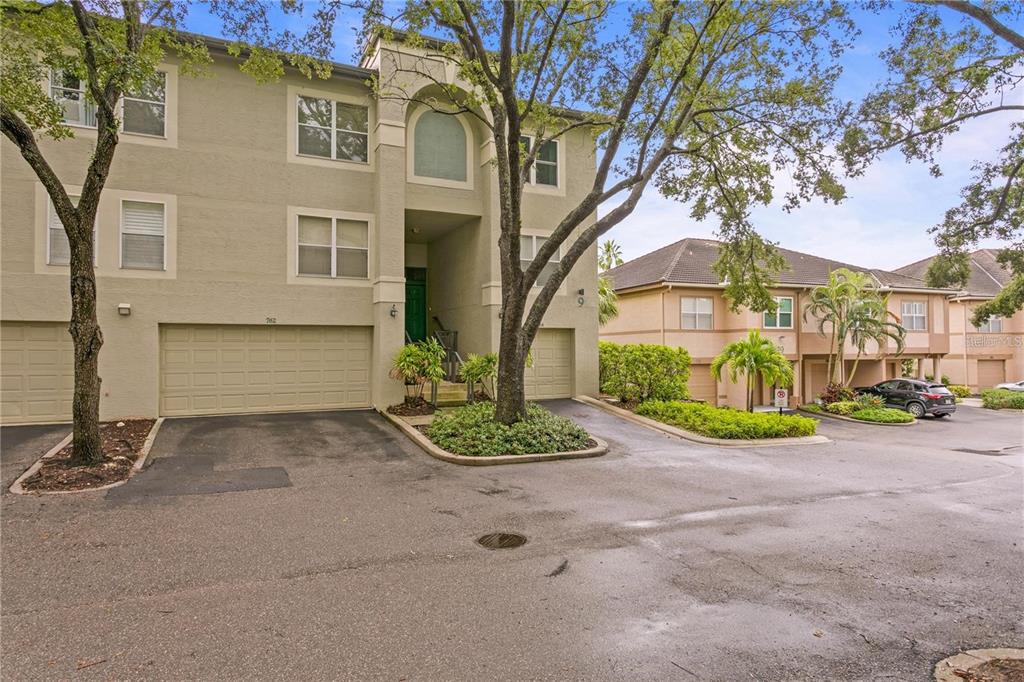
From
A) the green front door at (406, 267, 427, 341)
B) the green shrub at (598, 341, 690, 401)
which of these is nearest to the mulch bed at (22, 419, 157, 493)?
the green front door at (406, 267, 427, 341)

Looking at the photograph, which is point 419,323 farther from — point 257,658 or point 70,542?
point 257,658

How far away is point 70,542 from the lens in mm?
5730

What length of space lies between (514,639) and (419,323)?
1600cm

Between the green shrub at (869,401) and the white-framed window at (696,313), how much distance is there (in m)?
6.54

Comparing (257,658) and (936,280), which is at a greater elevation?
(936,280)

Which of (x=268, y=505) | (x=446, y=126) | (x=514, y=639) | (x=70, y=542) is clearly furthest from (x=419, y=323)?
(x=514, y=639)

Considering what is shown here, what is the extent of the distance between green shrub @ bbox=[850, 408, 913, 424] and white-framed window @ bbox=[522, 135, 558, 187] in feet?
47.7

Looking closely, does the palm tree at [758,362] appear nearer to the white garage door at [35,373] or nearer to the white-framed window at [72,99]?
the white garage door at [35,373]

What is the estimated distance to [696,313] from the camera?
23.9 meters

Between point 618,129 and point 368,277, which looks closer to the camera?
point 618,129

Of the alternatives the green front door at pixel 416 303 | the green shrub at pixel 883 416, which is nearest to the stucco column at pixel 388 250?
the green front door at pixel 416 303

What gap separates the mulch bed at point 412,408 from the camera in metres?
13.7

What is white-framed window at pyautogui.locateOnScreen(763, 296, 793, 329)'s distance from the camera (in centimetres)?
2448

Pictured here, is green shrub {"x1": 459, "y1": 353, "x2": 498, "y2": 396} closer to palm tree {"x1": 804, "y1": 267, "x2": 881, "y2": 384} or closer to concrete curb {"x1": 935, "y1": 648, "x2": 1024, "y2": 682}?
concrete curb {"x1": 935, "y1": 648, "x2": 1024, "y2": 682}
